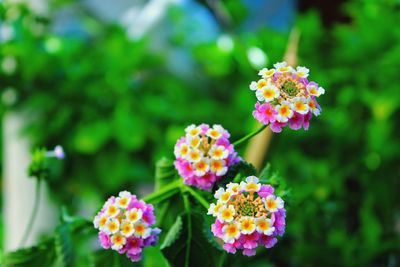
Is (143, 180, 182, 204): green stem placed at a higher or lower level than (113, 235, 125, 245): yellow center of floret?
higher

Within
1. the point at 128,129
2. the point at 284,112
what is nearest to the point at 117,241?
the point at 284,112

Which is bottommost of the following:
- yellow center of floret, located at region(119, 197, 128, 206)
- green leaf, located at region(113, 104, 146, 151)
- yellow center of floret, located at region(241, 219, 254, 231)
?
yellow center of floret, located at region(241, 219, 254, 231)

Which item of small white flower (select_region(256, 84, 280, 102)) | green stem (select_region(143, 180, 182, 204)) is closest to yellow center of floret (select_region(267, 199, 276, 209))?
small white flower (select_region(256, 84, 280, 102))

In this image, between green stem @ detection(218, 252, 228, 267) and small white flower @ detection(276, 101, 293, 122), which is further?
green stem @ detection(218, 252, 228, 267)

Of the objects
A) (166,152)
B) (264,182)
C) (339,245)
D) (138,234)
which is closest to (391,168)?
(339,245)

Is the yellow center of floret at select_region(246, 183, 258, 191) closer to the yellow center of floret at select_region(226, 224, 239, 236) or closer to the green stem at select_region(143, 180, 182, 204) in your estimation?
the yellow center of floret at select_region(226, 224, 239, 236)

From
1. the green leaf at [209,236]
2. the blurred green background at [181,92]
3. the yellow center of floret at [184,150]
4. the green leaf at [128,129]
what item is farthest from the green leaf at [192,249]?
the green leaf at [128,129]

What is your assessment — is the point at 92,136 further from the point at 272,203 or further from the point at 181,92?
the point at 272,203
